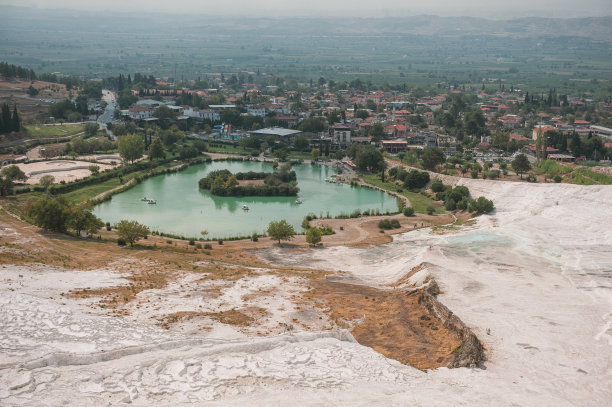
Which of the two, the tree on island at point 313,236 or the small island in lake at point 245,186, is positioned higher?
the tree on island at point 313,236

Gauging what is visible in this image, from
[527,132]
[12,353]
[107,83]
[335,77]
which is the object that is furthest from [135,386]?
[335,77]

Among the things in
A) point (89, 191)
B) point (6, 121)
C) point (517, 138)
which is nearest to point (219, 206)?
point (89, 191)

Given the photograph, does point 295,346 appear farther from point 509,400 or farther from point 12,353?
point 12,353

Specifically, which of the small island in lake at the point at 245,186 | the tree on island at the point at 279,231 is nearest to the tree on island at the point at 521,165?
the small island in lake at the point at 245,186

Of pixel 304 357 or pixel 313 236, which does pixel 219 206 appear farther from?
pixel 304 357

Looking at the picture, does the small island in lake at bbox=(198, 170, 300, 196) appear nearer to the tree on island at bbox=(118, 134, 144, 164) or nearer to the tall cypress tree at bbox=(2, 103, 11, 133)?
the tree on island at bbox=(118, 134, 144, 164)

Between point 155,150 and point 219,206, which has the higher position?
point 155,150

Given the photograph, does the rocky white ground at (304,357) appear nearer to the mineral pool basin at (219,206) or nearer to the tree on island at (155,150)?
the mineral pool basin at (219,206)
